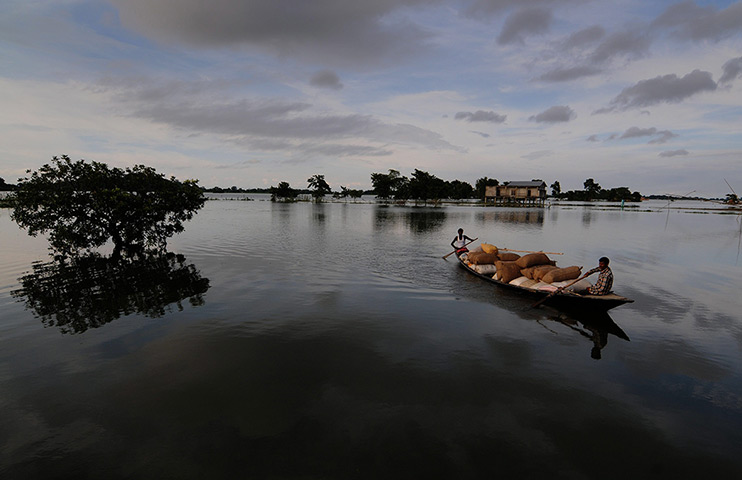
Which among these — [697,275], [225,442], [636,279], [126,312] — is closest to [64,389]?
[225,442]

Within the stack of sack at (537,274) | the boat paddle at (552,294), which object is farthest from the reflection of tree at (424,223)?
the boat paddle at (552,294)

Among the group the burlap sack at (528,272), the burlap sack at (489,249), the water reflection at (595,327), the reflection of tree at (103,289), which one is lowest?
the water reflection at (595,327)

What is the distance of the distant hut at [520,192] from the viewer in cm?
11569

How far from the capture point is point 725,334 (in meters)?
13.2

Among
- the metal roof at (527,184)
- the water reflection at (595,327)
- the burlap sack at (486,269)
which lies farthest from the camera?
the metal roof at (527,184)

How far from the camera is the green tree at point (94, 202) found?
2344cm

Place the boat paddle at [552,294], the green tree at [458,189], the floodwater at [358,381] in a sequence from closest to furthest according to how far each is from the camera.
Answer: the floodwater at [358,381] < the boat paddle at [552,294] < the green tree at [458,189]

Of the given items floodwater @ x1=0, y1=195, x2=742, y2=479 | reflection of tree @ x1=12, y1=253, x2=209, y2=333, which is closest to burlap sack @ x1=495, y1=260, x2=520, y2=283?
floodwater @ x1=0, y1=195, x2=742, y2=479

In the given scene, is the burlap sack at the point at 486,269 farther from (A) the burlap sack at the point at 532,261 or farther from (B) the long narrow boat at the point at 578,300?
(B) the long narrow boat at the point at 578,300

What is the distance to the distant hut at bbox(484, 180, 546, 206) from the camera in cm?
11569

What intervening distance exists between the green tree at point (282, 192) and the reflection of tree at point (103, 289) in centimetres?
12167

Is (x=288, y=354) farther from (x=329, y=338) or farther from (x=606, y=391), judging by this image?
(x=606, y=391)

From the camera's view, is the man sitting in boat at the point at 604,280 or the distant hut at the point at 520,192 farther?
the distant hut at the point at 520,192

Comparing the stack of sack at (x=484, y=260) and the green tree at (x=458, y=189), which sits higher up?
the green tree at (x=458, y=189)
